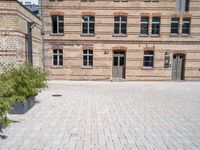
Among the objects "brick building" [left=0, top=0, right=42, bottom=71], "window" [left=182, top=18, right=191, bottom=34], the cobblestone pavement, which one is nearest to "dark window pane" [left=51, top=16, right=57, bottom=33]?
"brick building" [left=0, top=0, right=42, bottom=71]

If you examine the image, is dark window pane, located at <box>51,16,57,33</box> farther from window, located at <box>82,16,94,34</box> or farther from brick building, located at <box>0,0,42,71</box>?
brick building, located at <box>0,0,42,71</box>

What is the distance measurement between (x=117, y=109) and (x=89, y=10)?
12496mm

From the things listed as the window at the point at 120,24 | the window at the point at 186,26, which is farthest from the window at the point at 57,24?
the window at the point at 186,26

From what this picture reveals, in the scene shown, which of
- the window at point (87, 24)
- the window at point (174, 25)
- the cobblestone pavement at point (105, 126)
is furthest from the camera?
the window at point (174, 25)

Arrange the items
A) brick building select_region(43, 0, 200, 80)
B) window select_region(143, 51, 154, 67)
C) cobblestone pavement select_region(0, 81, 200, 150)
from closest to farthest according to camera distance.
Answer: cobblestone pavement select_region(0, 81, 200, 150), brick building select_region(43, 0, 200, 80), window select_region(143, 51, 154, 67)

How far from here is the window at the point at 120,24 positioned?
18.8 metres

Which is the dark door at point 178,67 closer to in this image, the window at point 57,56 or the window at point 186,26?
the window at point 186,26

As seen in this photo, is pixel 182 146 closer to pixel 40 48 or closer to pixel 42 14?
pixel 40 48

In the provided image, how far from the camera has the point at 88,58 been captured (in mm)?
19047

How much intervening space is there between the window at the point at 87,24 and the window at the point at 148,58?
228 inches

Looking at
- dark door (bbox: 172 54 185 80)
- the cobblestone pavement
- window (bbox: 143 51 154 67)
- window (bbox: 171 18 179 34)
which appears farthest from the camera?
dark door (bbox: 172 54 185 80)

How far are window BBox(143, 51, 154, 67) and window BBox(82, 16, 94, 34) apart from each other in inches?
228

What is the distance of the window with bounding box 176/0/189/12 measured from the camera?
1899cm

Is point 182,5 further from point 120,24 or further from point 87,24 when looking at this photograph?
point 87,24
